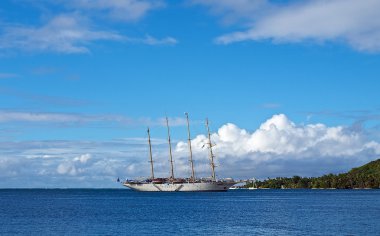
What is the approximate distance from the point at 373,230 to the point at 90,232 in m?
44.2

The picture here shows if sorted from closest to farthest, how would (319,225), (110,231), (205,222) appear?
(110,231)
(319,225)
(205,222)

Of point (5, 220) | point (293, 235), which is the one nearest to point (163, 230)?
point (293, 235)

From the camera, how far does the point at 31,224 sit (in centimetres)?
10931

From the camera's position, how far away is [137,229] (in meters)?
99.2

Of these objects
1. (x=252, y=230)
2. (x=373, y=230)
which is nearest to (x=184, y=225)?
(x=252, y=230)

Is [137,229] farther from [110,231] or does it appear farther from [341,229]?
[341,229]

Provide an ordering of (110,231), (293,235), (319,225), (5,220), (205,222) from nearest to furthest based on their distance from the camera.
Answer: (293,235)
(110,231)
(319,225)
(205,222)
(5,220)

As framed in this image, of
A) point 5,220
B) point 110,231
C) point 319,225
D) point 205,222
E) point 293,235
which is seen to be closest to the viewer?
point 293,235

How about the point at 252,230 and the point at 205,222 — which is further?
the point at 205,222

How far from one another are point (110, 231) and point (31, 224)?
21.3 metres

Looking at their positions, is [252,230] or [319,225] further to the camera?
[319,225]

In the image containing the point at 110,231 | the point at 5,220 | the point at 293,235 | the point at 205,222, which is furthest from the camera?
the point at 5,220

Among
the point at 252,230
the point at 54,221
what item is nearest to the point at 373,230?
the point at 252,230

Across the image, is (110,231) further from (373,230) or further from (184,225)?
(373,230)
